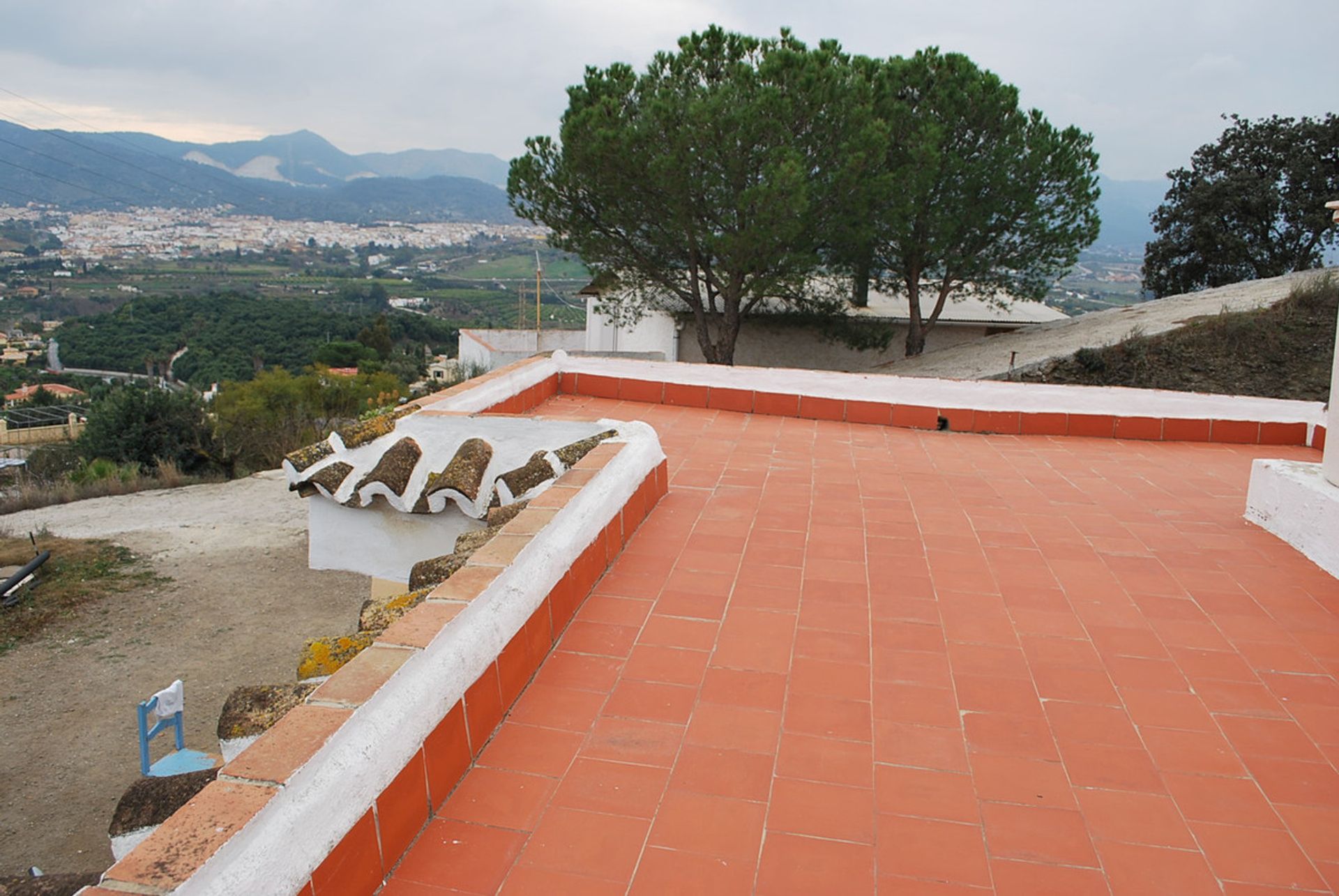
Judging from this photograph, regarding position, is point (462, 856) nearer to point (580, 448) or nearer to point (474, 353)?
point (580, 448)

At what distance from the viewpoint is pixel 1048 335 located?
19.5 meters

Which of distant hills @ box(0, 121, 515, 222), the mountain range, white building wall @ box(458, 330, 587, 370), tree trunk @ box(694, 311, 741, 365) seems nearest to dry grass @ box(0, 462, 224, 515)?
tree trunk @ box(694, 311, 741, 365)

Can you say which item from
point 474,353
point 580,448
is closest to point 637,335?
point 474,353

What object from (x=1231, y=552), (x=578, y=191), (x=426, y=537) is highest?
(x=578, y=191)

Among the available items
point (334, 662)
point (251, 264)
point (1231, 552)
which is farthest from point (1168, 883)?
point (251, 264)

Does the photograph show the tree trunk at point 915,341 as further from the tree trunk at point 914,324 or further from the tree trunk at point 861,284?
the tree trunk at point 861,284

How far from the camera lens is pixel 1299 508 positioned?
11.6ft

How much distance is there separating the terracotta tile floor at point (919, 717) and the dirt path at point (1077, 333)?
13593 millimetres

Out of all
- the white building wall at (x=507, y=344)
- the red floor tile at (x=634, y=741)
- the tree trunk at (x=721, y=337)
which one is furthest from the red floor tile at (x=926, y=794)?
the white building wall at (x=507, y=344)

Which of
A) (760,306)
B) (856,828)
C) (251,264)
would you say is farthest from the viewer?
(251,264)

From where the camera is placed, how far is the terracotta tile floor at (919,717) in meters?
1.72

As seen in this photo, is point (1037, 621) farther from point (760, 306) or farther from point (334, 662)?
point (760, 306)

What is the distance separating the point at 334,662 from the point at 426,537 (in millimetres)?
1985

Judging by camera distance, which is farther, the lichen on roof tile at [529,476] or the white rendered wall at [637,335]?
the white rendered wall at [637,335]
